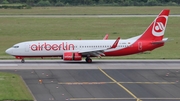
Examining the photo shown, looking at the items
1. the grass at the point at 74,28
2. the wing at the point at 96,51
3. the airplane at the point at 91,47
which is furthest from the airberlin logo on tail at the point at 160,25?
the grass at the point at 74,28

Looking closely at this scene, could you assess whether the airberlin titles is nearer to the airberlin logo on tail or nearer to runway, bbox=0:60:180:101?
runway, bbox=0:60:180:101

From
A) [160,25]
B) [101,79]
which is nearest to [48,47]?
[160,25]

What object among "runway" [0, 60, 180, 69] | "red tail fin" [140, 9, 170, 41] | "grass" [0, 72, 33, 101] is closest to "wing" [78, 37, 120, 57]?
Result: "runway" [0, 60, 180, 69]

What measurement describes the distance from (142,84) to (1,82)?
11.6 meters

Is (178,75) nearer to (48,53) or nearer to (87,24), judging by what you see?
(48,53)

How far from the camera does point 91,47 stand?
55.6 metres

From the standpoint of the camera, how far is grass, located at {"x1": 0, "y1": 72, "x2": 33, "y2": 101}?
113 ft

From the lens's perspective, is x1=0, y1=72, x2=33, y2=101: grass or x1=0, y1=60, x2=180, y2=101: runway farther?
x1=0, y1=60, x2=180, y2=101: runway

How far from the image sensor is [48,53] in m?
54.9

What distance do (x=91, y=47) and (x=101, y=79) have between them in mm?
12610

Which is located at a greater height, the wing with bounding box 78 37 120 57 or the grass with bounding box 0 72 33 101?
the grass with bounding box 0 72 33 101

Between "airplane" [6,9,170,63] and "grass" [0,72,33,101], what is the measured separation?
9.67 m

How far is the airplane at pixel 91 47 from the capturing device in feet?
180

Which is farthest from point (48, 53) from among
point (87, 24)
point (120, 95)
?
point (87, 24)
